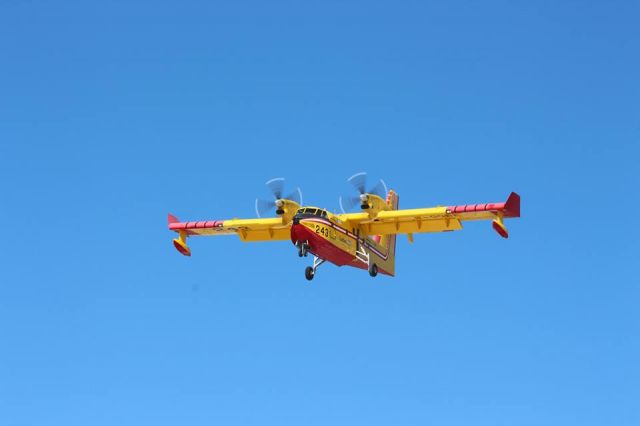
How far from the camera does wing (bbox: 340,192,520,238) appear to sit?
2359 inches

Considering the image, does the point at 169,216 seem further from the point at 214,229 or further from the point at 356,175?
the point at 356,175

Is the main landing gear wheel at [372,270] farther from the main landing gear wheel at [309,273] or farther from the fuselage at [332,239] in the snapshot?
the main landing gear wheel at [309,273]

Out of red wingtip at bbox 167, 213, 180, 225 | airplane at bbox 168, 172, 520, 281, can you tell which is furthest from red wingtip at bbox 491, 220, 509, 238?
red wingtip at bbox 167, 213, 180, 225

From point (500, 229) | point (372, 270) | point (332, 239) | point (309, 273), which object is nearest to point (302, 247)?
point (332, 239)

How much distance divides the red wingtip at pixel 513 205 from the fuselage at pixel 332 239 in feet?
27.8

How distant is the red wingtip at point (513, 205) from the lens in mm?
58344

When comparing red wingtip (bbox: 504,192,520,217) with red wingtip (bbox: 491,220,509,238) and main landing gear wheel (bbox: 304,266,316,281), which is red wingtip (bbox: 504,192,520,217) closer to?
red wingtip (bbox: 491,220,509,238)

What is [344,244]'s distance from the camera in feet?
200

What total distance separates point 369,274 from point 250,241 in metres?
7.93

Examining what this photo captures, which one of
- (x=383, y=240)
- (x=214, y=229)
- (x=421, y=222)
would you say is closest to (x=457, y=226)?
(x=421, y=222)

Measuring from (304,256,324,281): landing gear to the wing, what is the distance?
257 cm

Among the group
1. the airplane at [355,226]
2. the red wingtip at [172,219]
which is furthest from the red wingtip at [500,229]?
the red wingtip at [172,219]

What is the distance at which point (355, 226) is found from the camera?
62.5 meters

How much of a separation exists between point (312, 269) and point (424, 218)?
6.68 m
